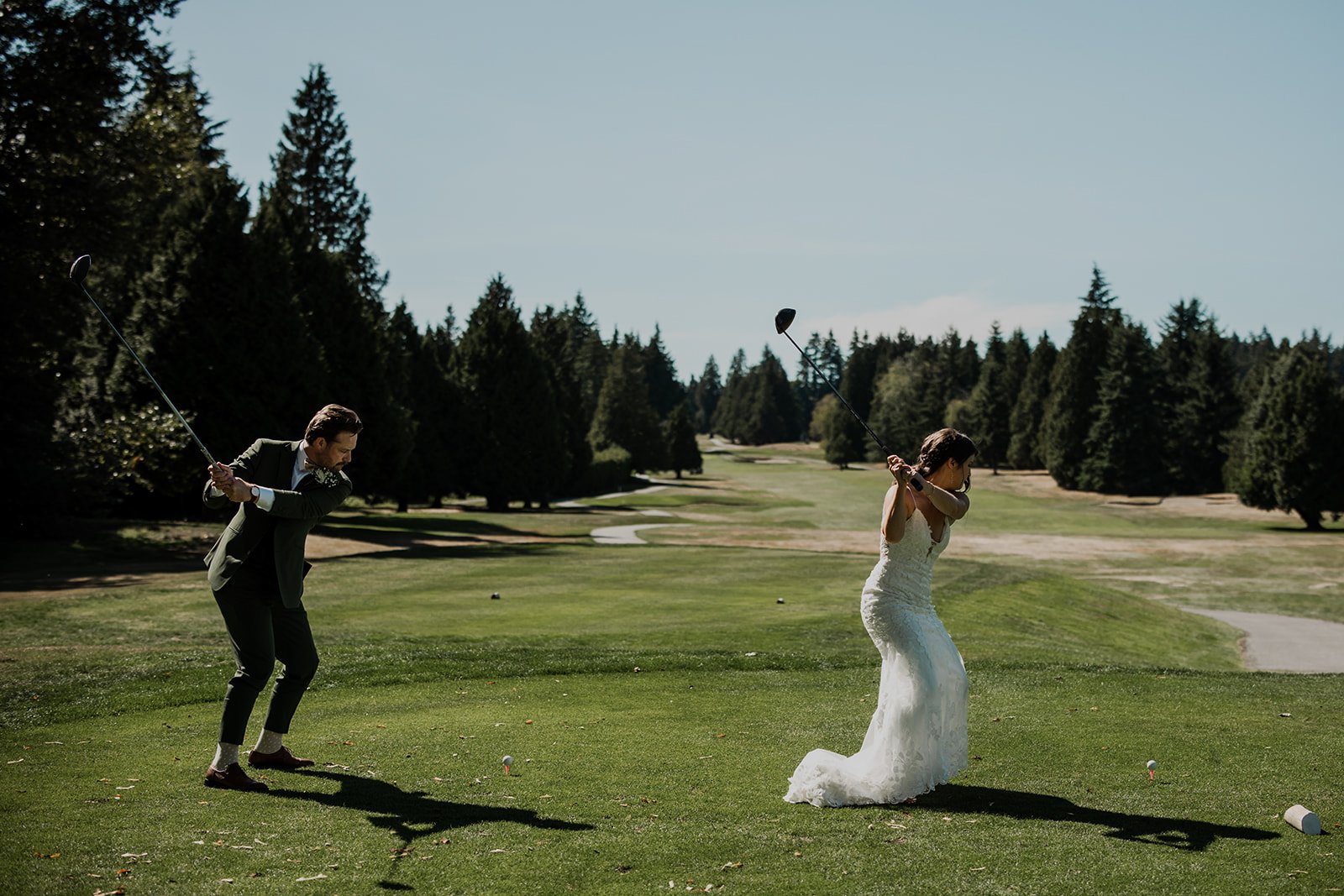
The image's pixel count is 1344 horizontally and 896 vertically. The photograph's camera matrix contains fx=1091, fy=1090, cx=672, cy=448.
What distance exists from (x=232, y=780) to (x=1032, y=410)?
100805 mm

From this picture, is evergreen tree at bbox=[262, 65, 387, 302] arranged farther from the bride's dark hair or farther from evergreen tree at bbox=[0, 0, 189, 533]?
the bride's dark hair

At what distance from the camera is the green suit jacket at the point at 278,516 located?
288 inches

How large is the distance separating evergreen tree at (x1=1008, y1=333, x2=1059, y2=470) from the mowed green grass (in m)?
84.1

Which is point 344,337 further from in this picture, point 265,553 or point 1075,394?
point 1075,394

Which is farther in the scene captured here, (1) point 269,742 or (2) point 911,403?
(2) point 911,403

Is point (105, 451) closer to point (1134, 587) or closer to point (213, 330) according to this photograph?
point (213, 330)

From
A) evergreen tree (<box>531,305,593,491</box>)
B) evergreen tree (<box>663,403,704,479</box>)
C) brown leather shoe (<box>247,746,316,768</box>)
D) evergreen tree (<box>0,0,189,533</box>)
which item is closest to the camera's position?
brown leather shoe (<box>247,746,316,768</box>)

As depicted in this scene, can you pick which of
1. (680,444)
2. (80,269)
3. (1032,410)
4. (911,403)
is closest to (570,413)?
(680,444)

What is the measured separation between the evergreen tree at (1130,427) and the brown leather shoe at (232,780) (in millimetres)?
83750

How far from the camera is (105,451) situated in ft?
100

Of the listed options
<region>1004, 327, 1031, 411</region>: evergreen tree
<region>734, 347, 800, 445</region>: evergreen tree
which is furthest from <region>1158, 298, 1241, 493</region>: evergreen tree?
<region>734, 347, 800, 445</region>: evergreen tree

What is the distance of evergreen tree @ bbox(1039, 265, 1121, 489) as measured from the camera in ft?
284

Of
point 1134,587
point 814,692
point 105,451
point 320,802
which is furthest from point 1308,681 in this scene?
point 105,451

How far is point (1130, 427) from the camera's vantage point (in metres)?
82.5
